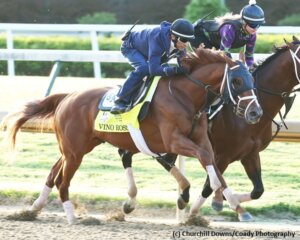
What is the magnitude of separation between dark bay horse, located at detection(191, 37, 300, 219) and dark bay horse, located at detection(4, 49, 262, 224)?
0.43 meters

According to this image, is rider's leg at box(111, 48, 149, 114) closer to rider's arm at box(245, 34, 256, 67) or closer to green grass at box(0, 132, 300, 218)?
rider's arm at box(245, 34, 256, 67)

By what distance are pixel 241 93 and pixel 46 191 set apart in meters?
2.11

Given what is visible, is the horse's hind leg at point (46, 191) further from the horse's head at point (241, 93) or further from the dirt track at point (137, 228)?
the horse's head at point (241, 93)

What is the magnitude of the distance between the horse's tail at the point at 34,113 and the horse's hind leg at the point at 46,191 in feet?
1.79

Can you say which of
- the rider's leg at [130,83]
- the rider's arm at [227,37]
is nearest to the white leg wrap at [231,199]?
the rider's leg at [130,83]

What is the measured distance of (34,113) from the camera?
852 centimetres

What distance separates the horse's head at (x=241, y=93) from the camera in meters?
7.08

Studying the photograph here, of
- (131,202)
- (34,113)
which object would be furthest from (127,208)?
(34,113)

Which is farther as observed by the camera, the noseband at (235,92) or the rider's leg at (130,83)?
the rider's leg at (130,83)

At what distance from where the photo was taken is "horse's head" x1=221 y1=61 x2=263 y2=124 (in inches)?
279

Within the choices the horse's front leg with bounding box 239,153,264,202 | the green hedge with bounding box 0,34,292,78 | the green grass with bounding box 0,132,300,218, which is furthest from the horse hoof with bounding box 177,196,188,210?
the green hedge with bounding box 0,34,292,78

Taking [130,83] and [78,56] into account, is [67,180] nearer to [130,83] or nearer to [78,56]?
[130,83]

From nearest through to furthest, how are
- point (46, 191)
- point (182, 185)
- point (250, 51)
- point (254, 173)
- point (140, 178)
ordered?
point (182, 185) < point (254, 173) < point (250, 51) < point (46, 191) < point (140, 178)

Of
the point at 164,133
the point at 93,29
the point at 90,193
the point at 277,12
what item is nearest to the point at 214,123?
the point at 164,133
